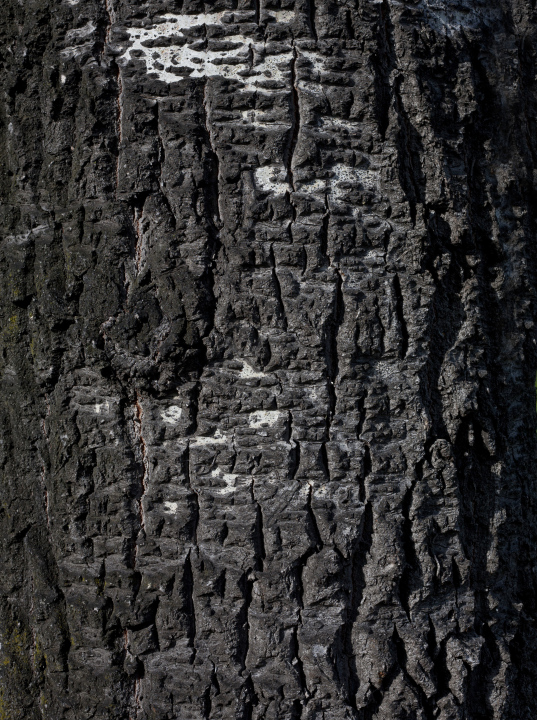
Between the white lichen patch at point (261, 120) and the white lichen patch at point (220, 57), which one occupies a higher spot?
the white lichen patch at point (220, 57)

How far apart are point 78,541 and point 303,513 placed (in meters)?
0.48

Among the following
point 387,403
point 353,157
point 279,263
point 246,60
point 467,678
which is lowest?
point 467,678

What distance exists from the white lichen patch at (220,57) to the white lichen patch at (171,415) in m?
0.66

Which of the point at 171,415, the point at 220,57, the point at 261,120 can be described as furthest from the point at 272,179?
the point at 171,415

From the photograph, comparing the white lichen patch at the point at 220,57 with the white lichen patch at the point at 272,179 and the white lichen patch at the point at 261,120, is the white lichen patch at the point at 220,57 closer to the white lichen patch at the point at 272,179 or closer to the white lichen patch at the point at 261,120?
the white lichen patch at the point at 261,120

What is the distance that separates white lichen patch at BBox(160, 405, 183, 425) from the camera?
1.31 meters

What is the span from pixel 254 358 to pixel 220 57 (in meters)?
0.60

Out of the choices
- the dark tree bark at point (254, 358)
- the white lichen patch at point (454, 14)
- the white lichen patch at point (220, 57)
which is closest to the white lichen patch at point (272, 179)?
the dark tree bark at point (254, 358)

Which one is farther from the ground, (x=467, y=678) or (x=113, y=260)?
(x=113, y=260)

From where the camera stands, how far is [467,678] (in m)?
1.35

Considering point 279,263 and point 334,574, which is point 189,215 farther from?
point 334,574

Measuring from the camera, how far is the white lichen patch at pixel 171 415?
1.31 meters

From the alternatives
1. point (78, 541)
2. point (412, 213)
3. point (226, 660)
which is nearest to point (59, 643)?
point (78, 541)

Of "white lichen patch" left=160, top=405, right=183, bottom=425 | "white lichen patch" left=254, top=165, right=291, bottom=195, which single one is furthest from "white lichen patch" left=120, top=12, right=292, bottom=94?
"white lichen patch" left=160, top=405, right=183, bottom=425
